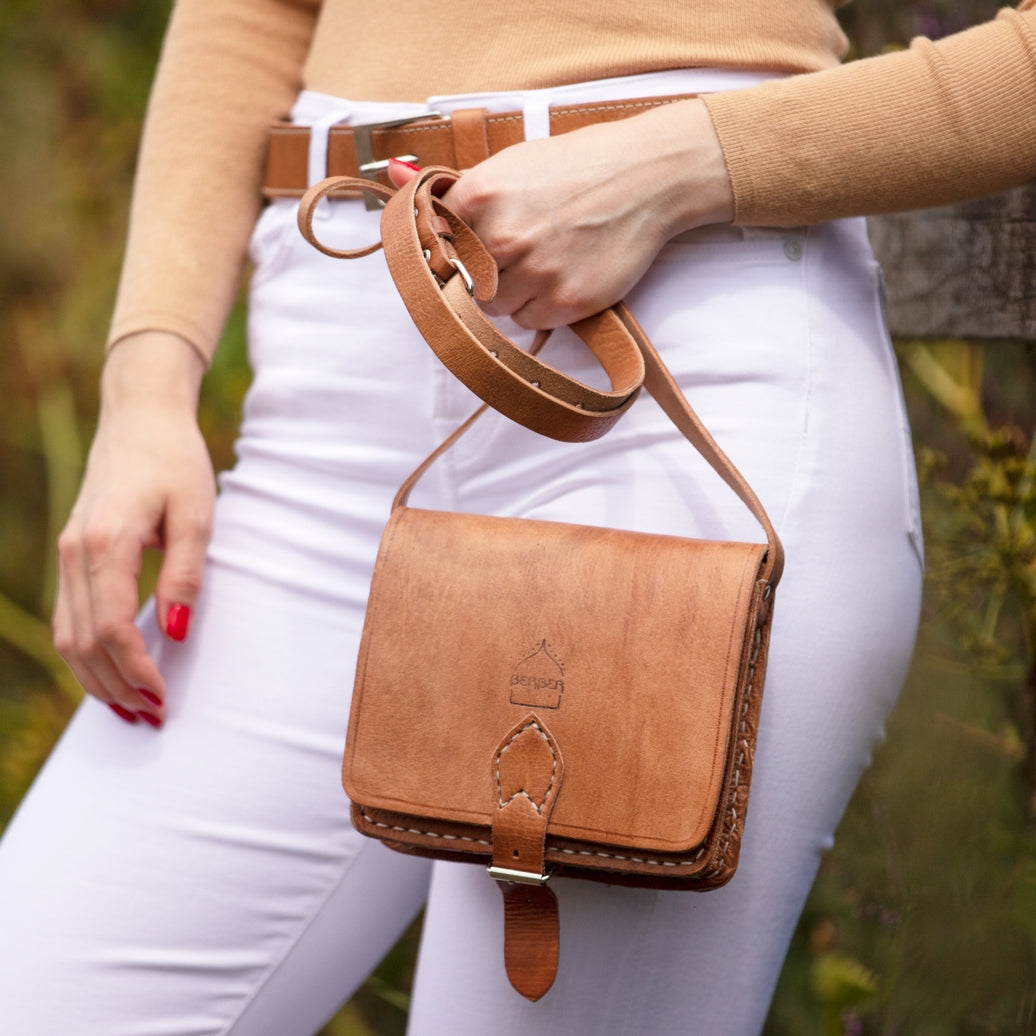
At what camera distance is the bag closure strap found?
621 mm

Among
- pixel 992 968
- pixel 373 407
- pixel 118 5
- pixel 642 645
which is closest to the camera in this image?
pixel 642 645

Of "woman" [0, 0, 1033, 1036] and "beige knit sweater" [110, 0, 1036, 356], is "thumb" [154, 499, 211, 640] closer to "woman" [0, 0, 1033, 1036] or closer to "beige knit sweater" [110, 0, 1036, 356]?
"woman" [0, 0, 1033, 1036]

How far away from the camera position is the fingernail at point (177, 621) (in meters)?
0.86

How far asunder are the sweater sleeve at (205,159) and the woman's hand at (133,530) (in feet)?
0.19

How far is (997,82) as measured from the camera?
67cm

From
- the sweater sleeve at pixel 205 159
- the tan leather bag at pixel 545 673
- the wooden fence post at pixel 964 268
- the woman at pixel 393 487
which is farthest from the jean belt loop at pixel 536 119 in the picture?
the wooden fence post at pixel 964 268

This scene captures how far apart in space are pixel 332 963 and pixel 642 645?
0.46 metres

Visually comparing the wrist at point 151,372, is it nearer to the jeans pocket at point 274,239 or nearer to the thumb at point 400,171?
the jeans pocket at point 274,239

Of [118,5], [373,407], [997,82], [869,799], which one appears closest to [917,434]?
[869,799]

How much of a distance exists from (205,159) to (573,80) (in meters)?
0.39

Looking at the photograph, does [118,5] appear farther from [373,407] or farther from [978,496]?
[978,496]

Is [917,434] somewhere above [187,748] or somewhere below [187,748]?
above

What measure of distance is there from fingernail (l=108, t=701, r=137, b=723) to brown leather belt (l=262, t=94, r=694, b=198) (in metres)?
0.47

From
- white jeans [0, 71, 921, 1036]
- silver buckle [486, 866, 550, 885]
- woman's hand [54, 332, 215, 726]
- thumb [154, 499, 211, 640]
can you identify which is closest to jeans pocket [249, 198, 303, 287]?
white jeans [0, 71, 921, 1036]
